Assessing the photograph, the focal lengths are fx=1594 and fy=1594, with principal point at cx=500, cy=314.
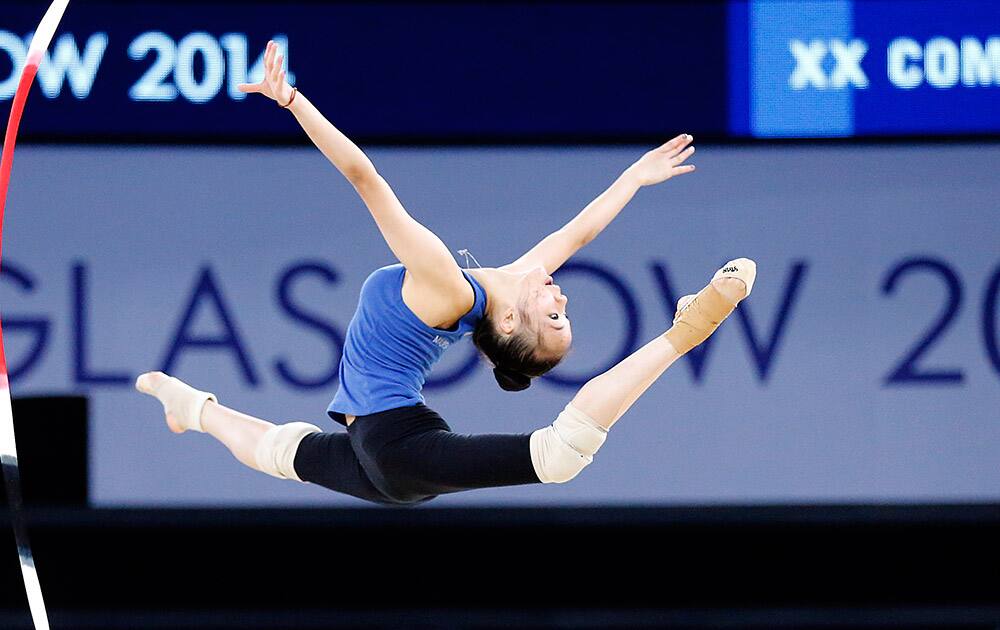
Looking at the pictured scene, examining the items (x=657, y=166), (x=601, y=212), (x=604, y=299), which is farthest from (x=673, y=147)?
(x=604, y=299)

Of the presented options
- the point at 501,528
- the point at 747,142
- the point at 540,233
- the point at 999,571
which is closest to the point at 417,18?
the point at 540,233

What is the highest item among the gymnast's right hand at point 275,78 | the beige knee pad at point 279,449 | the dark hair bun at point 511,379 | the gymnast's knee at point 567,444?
the gymnast's right hand at point 275,78

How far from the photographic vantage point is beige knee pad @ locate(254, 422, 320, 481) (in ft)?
13.0

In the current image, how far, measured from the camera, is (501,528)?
17.9 ft

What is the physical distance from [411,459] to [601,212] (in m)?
0.90

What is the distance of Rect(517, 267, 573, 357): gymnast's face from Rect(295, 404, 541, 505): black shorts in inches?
9.7

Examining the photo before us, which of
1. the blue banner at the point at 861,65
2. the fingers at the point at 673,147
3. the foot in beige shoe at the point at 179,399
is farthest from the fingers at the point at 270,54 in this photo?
the blue banner at the point at 861,65

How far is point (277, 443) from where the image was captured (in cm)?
398

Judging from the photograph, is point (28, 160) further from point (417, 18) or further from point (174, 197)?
point (417, 18)

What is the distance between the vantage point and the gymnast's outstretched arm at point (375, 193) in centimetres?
333

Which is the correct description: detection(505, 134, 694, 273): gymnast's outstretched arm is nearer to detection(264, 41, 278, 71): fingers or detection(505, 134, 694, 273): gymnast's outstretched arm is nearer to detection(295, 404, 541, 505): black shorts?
detection(295, 404, 541, 505): black shorts

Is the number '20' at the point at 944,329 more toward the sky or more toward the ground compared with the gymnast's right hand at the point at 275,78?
more toward the ground

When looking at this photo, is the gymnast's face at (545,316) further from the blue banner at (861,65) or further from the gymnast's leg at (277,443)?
the blue banner at (861,65)

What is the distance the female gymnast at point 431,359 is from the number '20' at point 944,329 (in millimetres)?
1936
